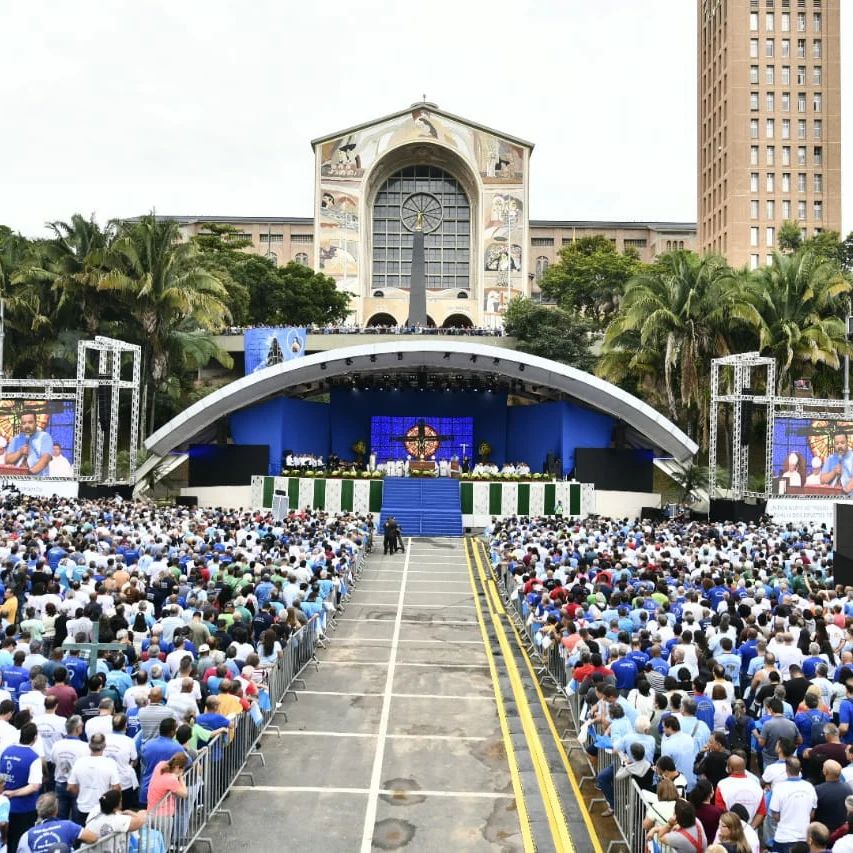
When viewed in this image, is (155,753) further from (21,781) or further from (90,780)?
(21,781)

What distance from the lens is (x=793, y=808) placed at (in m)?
6.65

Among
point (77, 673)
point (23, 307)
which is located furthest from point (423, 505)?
point (77, 673)

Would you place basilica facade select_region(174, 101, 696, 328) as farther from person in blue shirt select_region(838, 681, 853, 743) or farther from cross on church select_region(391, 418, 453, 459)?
person in blue shirt select_region(838, 681, 853, 743)

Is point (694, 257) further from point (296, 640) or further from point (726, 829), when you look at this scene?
point (726, 829)

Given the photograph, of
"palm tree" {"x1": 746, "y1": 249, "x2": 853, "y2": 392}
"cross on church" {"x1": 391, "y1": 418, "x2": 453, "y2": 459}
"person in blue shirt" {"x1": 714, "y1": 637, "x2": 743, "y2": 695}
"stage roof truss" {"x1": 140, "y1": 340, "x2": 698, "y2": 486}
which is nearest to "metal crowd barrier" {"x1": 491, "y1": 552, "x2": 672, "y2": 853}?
"person in blue shirt" {"x1": 714, "y1": 637, "x2": 743, "y2": 695}

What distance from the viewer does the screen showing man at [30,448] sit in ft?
110

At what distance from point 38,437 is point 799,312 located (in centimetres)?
3218

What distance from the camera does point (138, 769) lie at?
8.23m

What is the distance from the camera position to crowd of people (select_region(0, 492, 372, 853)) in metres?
7.03

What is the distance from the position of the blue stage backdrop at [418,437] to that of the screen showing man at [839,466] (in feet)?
66.1

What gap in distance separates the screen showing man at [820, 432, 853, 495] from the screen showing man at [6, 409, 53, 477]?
28950 mm

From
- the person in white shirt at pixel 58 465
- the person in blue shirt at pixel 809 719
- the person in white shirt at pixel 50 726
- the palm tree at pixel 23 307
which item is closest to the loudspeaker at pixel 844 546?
the person in blue shirt at pixel 809 719

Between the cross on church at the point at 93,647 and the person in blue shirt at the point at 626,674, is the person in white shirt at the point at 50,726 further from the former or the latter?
the person in blue shirt at the point at 626,674

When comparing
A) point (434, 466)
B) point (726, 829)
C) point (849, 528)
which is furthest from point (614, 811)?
point (434, 466)
